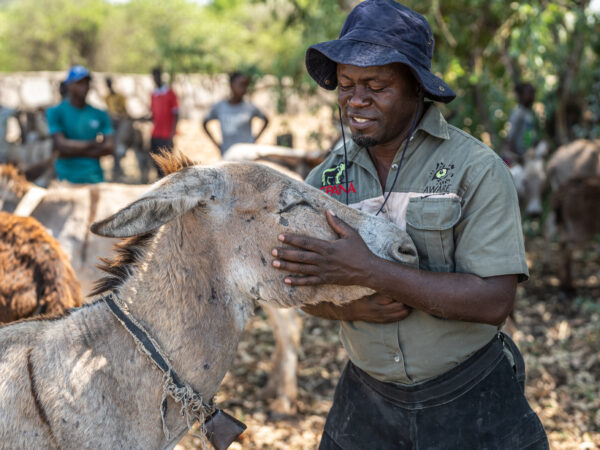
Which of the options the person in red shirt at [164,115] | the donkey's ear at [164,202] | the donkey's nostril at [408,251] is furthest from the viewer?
the person in red shirt at [164,115]

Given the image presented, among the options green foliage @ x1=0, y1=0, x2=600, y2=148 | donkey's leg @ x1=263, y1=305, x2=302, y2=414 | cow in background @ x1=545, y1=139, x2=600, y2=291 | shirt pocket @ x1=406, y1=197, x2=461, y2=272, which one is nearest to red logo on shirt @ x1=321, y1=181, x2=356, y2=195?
shirt pocket @ x1=406, y1=197, x2=461, y2=272

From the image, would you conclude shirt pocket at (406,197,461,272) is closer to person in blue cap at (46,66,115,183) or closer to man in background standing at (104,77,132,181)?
person in blue cap at (46,66,115,183)

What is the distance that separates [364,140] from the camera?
8.27 feet

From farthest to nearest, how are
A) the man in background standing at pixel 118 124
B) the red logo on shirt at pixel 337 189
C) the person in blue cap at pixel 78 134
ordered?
the man in background standing at pixel 118 124
the person in blue cap at pixel 78 134
the red logo on shirt at pixel 337 189

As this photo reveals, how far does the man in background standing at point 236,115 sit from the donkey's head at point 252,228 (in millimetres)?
6259

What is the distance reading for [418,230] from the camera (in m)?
2.45

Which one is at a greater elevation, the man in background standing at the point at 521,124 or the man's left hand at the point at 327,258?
the man's left hand at the point at 327,258

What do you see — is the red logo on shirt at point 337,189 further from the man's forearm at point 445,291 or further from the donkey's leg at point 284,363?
the donkey's leg at point 284,363

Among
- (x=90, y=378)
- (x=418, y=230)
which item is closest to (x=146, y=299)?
(x=90, y=378)

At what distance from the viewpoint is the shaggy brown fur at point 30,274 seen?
3.61 meters

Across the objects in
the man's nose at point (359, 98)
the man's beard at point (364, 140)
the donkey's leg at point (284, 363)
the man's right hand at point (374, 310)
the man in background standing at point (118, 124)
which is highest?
the man's nose at point (359, 98)

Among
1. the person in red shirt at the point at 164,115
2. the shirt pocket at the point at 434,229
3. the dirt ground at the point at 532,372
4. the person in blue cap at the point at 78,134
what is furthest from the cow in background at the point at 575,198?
the person in red shirt at the point at 164,115

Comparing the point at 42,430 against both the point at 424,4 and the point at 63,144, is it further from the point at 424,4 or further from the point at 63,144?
the point at 424,4

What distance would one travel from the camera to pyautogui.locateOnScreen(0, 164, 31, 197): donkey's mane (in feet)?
16.1
